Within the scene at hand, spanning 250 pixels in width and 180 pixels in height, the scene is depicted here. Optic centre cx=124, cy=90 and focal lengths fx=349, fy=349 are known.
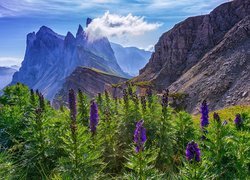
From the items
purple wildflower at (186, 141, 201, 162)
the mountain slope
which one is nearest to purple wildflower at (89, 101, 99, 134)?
purple wildflower at (186, 141, 201, 162)

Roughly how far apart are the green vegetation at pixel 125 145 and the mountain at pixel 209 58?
5094 cm

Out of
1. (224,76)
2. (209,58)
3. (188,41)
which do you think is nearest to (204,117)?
(224,76)

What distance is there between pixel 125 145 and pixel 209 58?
8634 centimetres

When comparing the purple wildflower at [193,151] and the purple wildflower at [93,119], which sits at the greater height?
the purple wildflower at [93,119]

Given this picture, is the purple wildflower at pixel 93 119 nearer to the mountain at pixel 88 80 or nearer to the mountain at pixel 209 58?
the mountain at pixel 209 58

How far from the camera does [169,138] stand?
997cm

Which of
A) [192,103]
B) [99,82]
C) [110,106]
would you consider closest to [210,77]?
[192,103]

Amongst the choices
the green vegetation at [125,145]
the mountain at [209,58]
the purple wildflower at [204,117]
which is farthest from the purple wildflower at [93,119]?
the mountain at [209,58]

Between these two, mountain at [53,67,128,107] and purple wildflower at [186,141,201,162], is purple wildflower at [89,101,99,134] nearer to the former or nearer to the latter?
purple wildflower at [186,141,201,162]

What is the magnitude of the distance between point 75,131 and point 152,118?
3759 millimetres

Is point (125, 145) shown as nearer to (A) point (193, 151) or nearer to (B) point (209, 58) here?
(A) point (193, 151)

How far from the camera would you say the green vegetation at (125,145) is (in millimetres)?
6982

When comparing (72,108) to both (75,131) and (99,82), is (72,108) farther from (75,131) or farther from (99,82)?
(99,82)

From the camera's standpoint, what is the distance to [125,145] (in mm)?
10656
